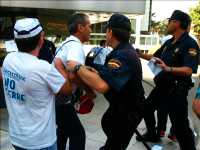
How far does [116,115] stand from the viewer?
140 inches

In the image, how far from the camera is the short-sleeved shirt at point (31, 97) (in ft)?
8.71

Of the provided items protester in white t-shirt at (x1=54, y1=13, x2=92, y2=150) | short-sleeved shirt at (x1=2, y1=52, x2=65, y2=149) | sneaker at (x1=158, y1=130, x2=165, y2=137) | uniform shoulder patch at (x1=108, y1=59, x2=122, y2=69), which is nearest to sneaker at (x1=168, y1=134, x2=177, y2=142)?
sneaker at (x1=158, y1=130, x2=165, y2=137)

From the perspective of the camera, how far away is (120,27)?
11.1ft

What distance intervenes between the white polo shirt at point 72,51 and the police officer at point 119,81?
284mm

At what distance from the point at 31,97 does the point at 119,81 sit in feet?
2.45

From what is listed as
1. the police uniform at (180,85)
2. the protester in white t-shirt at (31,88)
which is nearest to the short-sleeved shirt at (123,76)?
the protester in white t-shirt at (31,88)

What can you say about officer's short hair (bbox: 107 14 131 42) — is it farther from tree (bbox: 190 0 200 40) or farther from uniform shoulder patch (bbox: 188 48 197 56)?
tree (bbox: 190 0 200 40)

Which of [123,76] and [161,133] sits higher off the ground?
[123,76]

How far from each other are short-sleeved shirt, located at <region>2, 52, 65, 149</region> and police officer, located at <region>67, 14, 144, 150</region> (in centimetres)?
29

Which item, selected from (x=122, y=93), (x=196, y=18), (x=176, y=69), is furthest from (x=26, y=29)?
(x=196, y=18)

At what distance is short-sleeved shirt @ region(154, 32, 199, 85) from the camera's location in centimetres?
461

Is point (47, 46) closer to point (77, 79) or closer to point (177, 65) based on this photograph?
point (177, 65)

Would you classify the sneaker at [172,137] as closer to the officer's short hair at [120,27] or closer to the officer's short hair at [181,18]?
the officer's short hair at [181,18]

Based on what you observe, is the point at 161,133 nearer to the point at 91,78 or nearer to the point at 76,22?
the point at 76,22
